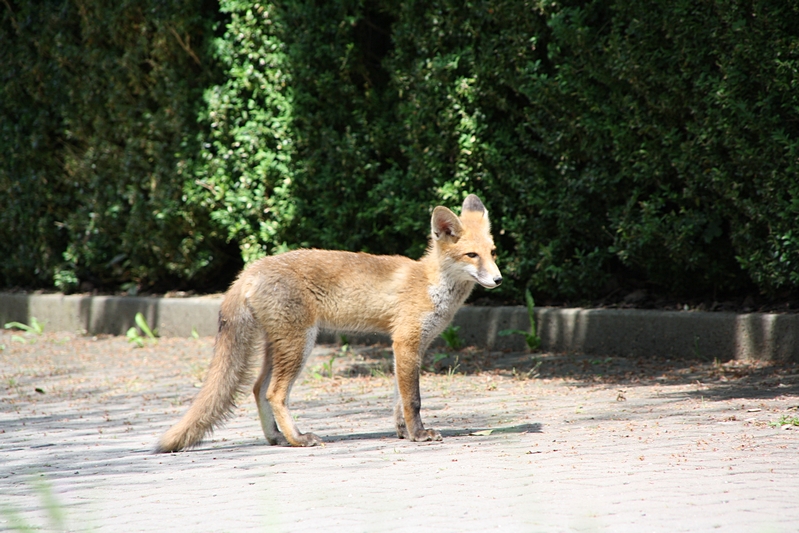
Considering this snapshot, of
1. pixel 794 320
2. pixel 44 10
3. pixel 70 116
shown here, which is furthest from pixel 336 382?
pixel 44 10

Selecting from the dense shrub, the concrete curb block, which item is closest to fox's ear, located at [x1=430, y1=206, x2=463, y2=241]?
the concrete curb block

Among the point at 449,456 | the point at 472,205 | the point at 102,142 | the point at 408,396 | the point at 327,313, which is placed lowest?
the point at 449,456

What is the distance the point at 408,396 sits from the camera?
5637 millimetres

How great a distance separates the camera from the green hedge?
7520 mm

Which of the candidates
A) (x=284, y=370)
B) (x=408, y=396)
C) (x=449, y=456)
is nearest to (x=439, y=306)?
(x=408, y=396)

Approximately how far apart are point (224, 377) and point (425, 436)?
1.33m

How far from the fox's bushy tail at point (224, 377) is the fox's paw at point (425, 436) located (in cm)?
116

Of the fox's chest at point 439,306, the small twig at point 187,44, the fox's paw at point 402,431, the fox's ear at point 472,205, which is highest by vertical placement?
the small twig at point 187,44

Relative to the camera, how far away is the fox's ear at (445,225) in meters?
5.88

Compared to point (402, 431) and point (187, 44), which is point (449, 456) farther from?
point (187, 44)

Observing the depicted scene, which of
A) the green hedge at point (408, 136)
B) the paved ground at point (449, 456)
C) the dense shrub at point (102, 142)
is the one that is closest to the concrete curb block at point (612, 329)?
the paved ground at point (449, 456)

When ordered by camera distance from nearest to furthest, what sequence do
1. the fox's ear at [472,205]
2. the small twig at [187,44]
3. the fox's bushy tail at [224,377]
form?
the fox's bushy tail at [224,377] < the fox's ear at [472,205] < the small twig at [187,44]

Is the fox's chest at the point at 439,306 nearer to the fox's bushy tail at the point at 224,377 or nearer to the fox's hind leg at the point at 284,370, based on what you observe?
the fox's hind leg at the point at 284,370

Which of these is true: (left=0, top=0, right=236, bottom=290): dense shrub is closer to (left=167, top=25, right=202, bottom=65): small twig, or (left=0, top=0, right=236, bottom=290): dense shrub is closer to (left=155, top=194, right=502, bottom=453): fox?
(left=167, top=25, right=202, bottom=65): small twig
